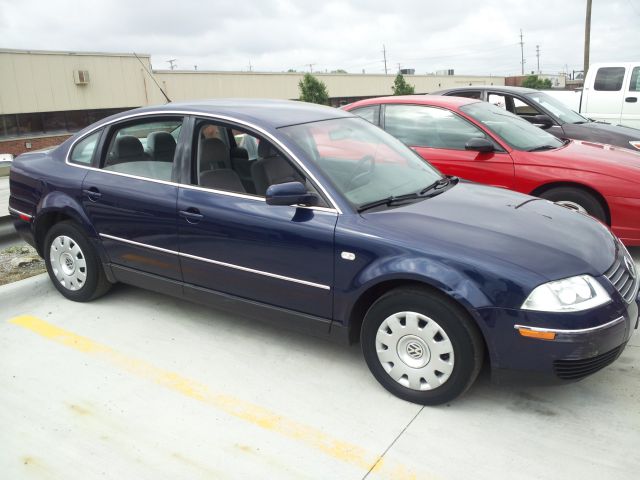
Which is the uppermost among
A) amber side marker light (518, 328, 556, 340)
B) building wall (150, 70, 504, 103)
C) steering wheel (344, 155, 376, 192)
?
building wall (150, 70, 504, 103)

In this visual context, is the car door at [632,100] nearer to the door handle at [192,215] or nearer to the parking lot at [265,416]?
the parking lot at [265,416]

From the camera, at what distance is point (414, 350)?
3.09 meters

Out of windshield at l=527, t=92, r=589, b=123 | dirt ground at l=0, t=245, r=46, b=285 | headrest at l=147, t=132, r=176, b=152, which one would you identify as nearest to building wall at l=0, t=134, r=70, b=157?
dirt ground at l=0, t=245, r=46, b=285

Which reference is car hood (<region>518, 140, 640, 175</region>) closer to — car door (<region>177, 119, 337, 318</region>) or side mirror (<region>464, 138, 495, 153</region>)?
side mirror (<region>464, 138, 495, 153</region>)

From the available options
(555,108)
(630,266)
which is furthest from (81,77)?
(630,266)

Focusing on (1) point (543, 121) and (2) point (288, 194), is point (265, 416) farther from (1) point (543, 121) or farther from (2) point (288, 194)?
(1) point (543, 121)

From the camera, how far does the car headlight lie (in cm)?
278

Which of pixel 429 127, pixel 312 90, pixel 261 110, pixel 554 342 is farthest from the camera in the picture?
pixel 312 90

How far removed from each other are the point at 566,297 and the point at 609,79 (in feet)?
31.4

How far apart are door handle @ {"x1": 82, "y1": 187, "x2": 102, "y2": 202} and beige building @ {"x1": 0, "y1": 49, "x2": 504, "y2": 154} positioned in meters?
27.8

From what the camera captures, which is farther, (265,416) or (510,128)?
(510,128)

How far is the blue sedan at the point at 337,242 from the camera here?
2.87 m

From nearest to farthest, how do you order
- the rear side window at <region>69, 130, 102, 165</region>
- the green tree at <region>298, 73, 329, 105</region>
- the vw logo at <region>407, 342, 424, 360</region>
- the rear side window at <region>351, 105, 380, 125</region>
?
the vw logo at <region>407, 342, 424, 360</region> < the rear side window at <region>69, 130, 102, 165</region> < the rear side window at <region>351, 105, 380, 125</region> < the green tree at <region>298, 73, 329, 105</region>

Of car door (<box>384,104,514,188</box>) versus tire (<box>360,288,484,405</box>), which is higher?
car door (<box>384,104,514,188</box>)
